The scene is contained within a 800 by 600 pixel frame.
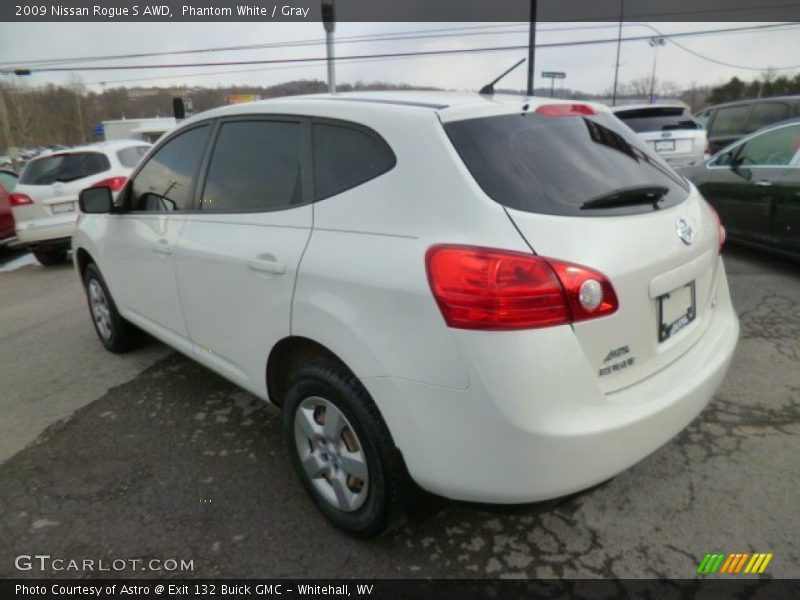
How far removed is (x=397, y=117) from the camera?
2.02 meters

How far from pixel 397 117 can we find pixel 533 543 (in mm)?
1750

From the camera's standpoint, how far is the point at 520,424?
162 cm

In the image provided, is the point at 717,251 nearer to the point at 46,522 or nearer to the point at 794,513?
the point at 794,513

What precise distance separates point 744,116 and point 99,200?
11.4m

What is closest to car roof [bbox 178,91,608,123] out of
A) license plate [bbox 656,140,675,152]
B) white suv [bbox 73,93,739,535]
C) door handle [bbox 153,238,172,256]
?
white suv [bbox 73,93,739,535]

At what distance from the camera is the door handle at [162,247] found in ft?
10.1

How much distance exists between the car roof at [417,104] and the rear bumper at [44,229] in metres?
6.70

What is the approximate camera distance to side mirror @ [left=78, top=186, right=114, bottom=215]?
3678 millimetres

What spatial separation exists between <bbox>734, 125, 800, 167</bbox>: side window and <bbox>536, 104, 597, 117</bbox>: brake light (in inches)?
163

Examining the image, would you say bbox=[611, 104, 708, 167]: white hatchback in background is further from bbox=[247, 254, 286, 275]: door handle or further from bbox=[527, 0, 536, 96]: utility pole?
bbox=[247, 254, 286, 275]: door handle

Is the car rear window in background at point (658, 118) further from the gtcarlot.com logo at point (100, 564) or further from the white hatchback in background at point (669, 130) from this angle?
the gtcarlot.com logo at point (100, 564)

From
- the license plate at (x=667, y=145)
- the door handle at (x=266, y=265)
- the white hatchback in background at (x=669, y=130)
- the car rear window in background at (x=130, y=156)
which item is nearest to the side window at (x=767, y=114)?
the white hatchback in background at (x=669, y=130)

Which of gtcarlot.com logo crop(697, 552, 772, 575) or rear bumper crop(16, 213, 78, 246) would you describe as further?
rear bumper crop(16, 213, 78, 246)

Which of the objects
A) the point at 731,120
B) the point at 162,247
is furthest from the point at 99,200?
the point at 731,120
